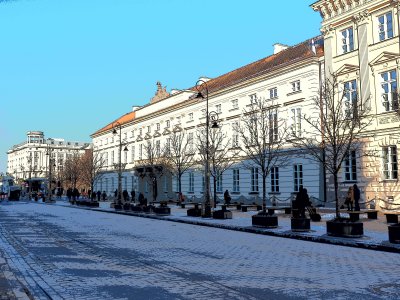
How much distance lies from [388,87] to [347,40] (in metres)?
4.62

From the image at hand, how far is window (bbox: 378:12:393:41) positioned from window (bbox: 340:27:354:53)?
2.08m

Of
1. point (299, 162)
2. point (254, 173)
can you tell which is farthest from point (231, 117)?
point (299, 162)

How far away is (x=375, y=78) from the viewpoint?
24.6 meters

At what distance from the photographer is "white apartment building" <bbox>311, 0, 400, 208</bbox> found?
23.4 m

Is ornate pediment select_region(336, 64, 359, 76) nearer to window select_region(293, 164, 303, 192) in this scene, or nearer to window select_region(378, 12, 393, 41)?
window select_region(378, 12, 393, 41)

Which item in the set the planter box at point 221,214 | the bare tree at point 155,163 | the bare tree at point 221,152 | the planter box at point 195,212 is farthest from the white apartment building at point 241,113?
the planter box at point 221,214

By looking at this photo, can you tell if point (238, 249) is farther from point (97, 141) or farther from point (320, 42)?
point (97, 141)

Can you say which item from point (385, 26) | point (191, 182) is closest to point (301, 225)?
point (385, 26)

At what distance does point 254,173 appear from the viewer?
34.1 m

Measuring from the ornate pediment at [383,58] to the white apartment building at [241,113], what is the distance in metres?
3.83

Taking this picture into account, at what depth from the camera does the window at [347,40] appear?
26441 millimetres

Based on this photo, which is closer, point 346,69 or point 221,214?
point 221,214

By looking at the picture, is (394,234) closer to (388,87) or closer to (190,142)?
(388,87)

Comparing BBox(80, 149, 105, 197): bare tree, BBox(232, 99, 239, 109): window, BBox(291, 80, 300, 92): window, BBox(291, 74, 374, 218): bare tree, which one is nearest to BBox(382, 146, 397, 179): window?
BBox(291, 74, 374, 218): bare tree
